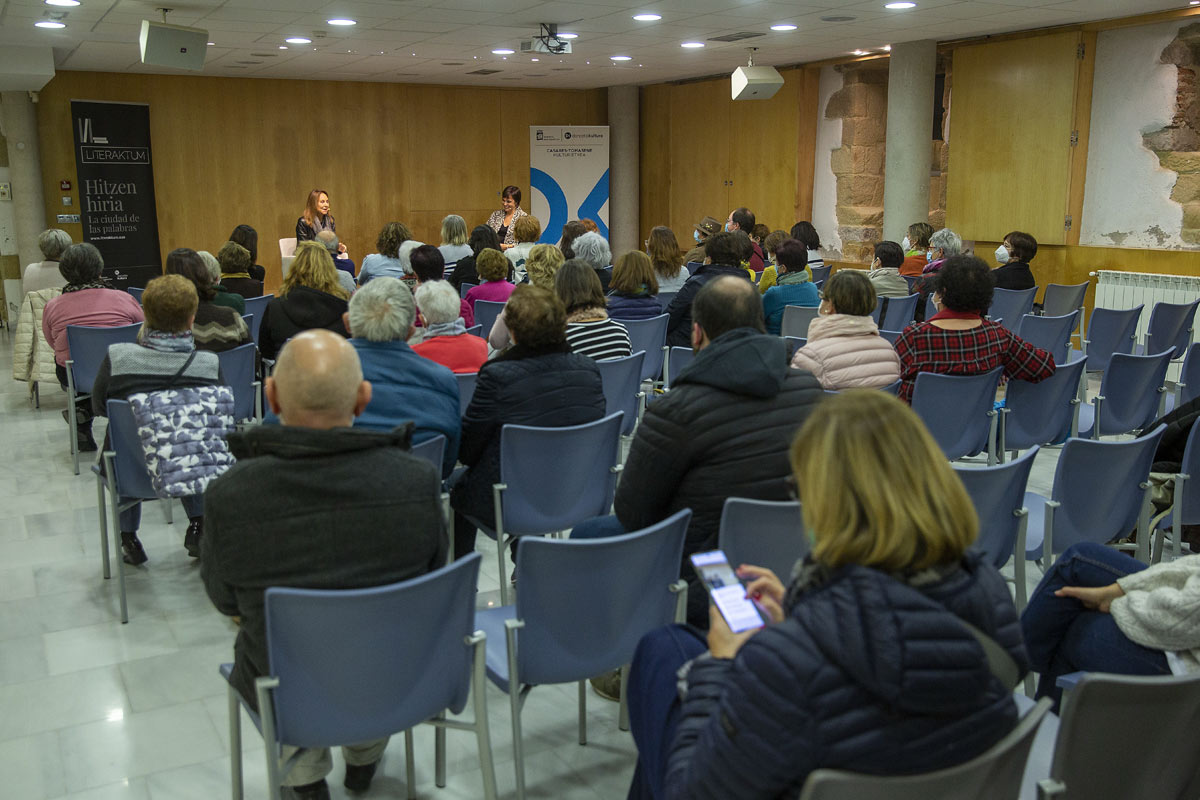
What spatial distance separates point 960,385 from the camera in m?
4.35

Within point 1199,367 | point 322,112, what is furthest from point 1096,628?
point 322,112

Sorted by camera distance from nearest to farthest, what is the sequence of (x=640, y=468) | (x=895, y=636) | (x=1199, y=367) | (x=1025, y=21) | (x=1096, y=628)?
(x=895, y=636)
(x=1096, y=628)
(x=640, y=468)
(x=1199, y=367)
(x=1025, y=21)

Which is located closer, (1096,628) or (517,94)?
(1096,628)

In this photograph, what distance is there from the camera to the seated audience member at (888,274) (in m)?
7.41

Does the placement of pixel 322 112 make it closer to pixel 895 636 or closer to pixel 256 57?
pixel 256 57

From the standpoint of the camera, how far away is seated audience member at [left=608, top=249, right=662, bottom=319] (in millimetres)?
6086

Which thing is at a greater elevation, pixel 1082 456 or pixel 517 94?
pixel 517 94

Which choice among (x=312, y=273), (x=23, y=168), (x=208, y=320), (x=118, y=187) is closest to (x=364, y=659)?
(x=208, y=320)

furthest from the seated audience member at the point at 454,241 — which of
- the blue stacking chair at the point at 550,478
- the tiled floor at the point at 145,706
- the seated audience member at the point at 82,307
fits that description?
the blue stacking chair at the point at 550,478

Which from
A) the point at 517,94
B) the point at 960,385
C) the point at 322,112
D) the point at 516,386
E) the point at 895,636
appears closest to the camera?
the point at 895,636

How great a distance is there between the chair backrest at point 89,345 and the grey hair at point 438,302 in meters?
2.20

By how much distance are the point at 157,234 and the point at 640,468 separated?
11992 millimetres

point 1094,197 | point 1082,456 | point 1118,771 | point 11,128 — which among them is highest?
point 11,128

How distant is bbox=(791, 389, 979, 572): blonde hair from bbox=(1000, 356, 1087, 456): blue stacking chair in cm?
339
